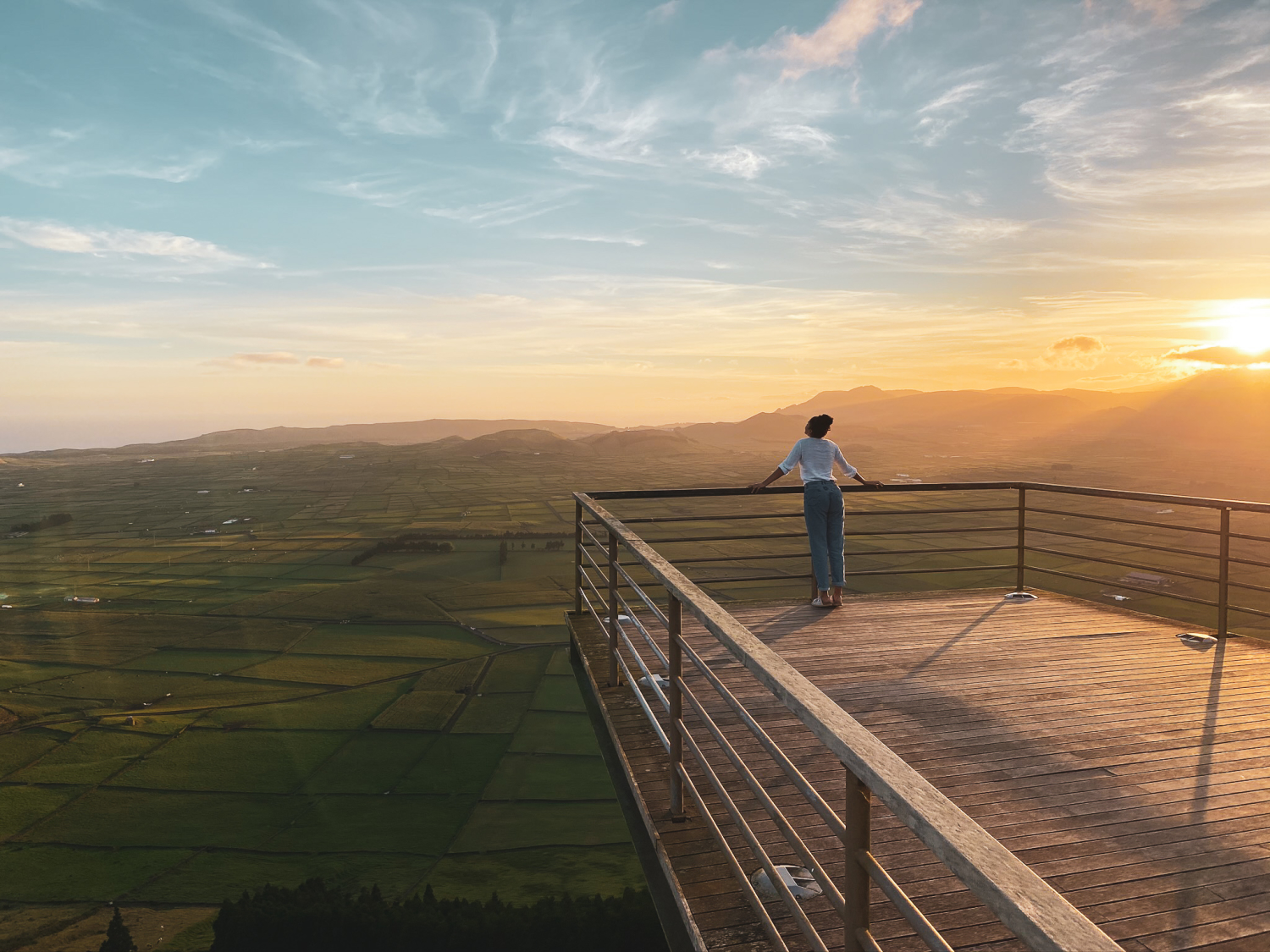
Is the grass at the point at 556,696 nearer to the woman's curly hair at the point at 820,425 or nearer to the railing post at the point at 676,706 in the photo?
the woman's curly hair at the point at 820,425

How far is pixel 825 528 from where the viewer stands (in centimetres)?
596

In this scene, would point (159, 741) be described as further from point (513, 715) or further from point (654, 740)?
point (654, 740)

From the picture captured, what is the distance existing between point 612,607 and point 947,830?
3288 mm

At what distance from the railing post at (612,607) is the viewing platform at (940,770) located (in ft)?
0.08

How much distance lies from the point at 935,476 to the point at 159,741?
10381cm

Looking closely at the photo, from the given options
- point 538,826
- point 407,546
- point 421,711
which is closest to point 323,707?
point 421,711

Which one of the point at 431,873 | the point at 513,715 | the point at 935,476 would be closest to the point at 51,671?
the point at 513,715

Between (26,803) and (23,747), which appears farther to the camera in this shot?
(23,747)

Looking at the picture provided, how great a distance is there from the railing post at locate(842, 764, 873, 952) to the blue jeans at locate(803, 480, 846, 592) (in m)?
4.36

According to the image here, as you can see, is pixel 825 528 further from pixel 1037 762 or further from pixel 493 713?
pixel 493 713

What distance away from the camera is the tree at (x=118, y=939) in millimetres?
22422

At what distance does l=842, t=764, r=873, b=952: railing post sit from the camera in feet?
4.56

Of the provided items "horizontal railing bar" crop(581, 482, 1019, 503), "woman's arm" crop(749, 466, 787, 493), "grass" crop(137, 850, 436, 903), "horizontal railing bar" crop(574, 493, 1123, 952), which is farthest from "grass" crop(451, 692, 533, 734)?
"horizontal railing bar" crop(574, 493, 1123, 952)

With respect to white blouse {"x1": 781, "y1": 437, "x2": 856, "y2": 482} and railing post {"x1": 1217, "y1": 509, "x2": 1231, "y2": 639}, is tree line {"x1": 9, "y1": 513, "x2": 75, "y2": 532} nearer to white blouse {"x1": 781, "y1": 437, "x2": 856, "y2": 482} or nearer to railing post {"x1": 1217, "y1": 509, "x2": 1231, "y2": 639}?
white blouse {"x1": 781, "y1": 437, "x2": 856, "y2": 482}
